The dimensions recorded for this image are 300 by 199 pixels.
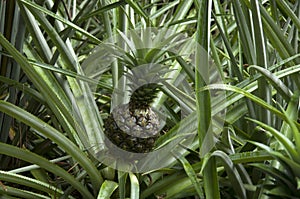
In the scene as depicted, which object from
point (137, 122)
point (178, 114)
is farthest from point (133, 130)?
point (178, 114)

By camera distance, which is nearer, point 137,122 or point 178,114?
point 137,122

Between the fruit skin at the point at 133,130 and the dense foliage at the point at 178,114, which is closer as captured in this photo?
the dense foliage at the point at 178,114

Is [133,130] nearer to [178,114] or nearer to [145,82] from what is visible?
[145,82]

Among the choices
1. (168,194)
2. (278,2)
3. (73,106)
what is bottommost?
(168,194)

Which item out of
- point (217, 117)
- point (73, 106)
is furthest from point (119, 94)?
point (217, 117)

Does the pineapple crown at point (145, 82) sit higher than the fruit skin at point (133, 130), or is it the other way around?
the pineapple crown at point (145, 82)

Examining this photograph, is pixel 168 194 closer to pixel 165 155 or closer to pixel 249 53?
pixel 165 155
